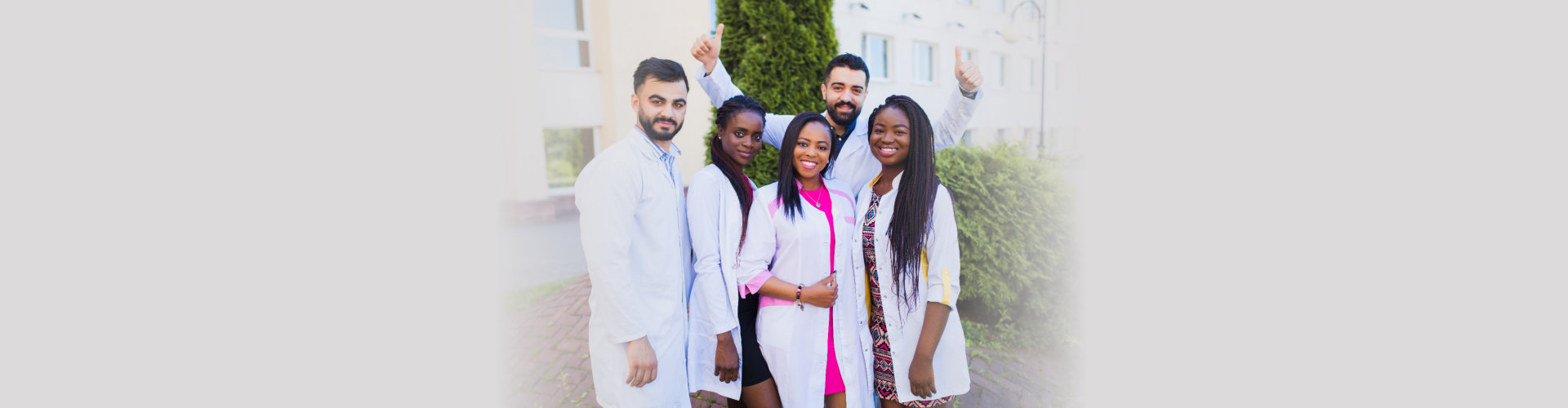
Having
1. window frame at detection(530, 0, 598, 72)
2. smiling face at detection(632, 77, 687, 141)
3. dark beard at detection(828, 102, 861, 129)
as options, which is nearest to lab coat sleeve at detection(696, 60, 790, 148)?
dark beard at detection(828, 102, 861, 129)

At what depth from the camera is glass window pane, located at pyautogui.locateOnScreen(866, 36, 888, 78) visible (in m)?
11.2

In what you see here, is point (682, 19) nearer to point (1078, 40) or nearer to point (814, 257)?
point (814, 257)

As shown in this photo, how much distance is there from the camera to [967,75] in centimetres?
281

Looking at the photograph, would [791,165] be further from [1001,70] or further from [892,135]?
[1001,70]

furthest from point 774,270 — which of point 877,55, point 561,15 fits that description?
point 877,55

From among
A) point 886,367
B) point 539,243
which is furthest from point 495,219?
point 886,367

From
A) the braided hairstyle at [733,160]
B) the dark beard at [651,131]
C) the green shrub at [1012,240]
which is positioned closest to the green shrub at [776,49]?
the green shrub at [1012,240]

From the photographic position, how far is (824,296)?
8.36 ft

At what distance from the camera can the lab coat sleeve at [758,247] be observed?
2557 mm

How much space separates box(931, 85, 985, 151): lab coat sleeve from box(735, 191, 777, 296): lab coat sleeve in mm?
926

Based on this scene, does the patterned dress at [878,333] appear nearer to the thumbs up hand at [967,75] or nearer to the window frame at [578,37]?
the thumbs up hand at [967,75]

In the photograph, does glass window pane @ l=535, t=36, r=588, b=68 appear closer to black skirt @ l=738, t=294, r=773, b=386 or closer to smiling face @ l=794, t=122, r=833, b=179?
smiling face @ l=794, t=122, r=833, b=179

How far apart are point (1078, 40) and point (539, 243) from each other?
322 centimetres

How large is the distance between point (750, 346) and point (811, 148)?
99 cm
